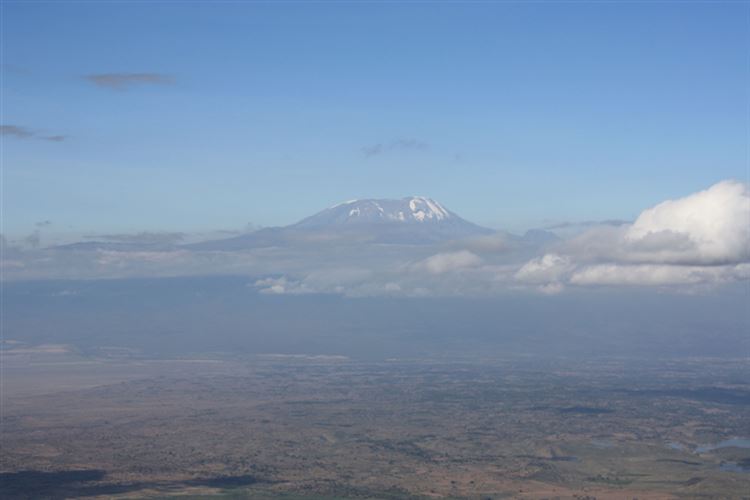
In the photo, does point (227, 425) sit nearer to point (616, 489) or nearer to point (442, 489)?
point (442, 489)

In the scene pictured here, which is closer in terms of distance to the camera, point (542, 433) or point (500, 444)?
point (500, 444)

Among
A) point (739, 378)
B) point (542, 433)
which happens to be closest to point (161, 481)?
point (542, 433)

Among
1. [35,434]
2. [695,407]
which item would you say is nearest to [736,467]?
[695,407]

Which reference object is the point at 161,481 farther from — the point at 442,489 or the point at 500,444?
the point at 500,444

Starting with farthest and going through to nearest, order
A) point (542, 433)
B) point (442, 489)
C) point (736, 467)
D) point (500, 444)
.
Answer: point (542, 433) → point (500, 444) → point (736, 467) → point (442, 489)

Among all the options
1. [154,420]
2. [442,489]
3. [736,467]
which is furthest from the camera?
[154,420]

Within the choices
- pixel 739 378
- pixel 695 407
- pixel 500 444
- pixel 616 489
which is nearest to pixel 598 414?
pixel 695 407

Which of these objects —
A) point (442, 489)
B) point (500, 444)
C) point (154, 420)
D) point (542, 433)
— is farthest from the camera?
point (154, 420)

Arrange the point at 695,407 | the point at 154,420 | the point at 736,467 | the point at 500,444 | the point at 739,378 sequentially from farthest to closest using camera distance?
the point at 739,378 < the point at 695,407 < the point at 154,420 < the point at 500,444 < the point at 736,467

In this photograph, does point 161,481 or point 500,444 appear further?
point 500,444
